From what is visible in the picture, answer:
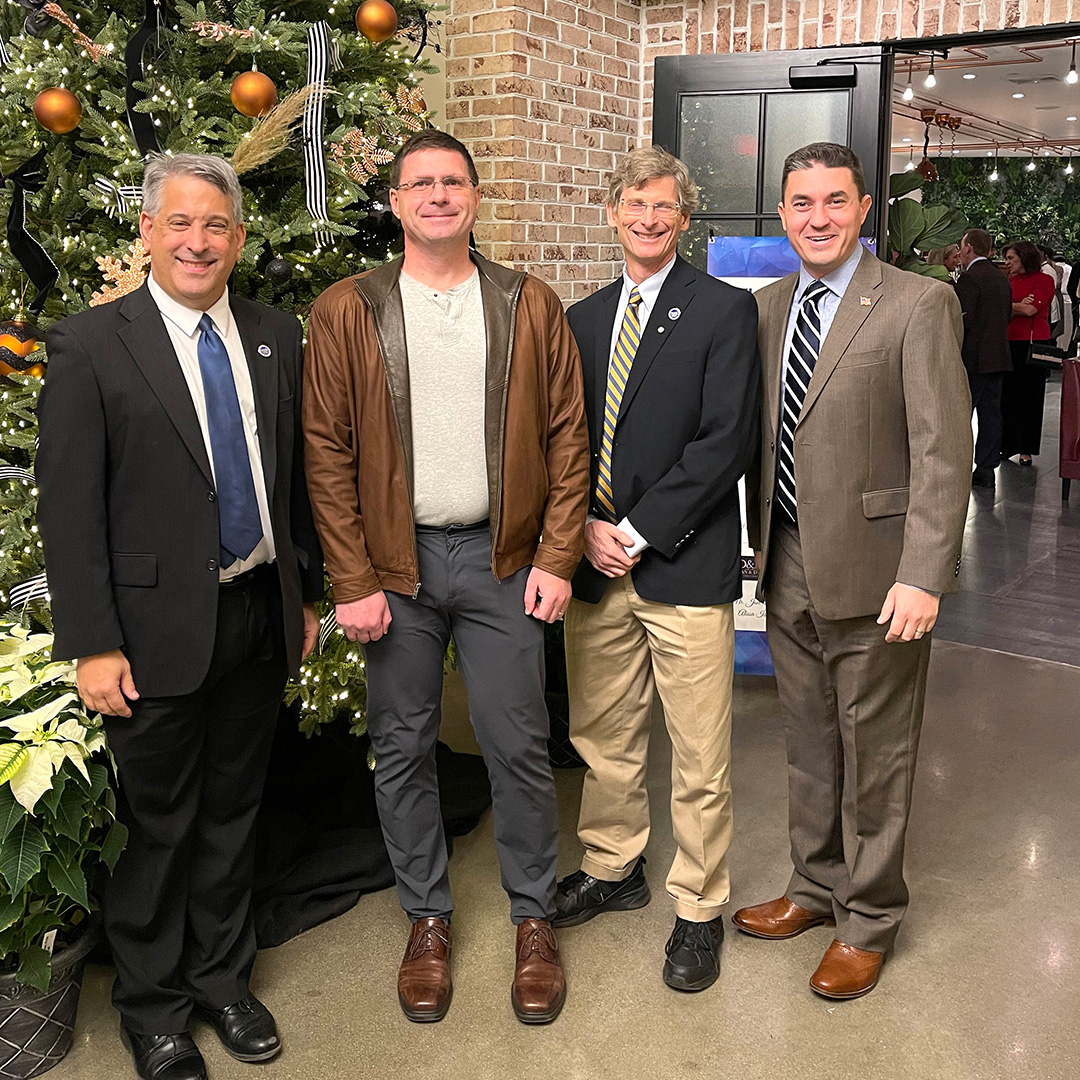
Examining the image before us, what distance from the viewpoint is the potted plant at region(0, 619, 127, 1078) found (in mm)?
2141

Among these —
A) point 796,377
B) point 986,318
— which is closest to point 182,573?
point 796,377

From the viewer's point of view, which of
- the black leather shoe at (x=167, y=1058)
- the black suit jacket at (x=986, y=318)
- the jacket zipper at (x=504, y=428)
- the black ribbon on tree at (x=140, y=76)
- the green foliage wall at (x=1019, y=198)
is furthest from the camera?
the green foliage wall at (x=1019, y=198)

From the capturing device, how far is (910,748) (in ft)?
8.29

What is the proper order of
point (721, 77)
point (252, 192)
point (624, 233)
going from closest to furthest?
point (624, 233), point (252, 192), point (721, 77)

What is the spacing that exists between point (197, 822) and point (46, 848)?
1.09ft

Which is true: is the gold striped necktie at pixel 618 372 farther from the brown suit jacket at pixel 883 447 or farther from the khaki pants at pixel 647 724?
the brown suit jacket at pixel 883 447

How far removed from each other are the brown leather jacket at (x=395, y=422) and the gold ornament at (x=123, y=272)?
1.68 ft

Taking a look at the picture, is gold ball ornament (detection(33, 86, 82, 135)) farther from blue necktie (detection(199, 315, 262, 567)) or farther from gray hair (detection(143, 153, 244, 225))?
blue necktie (detection(199, 315, 262, 567))

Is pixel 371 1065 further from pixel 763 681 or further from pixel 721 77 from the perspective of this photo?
pixel 721 77

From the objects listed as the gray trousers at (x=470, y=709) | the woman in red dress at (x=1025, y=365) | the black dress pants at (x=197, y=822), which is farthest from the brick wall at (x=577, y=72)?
the woman in red dress at (x=1025, y=365)

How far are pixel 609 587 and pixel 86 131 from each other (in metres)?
1.64

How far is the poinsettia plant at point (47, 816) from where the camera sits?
213 cm

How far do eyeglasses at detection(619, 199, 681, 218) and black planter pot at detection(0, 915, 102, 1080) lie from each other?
1.89 m

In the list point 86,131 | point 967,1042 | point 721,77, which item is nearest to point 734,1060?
point 967,1042
